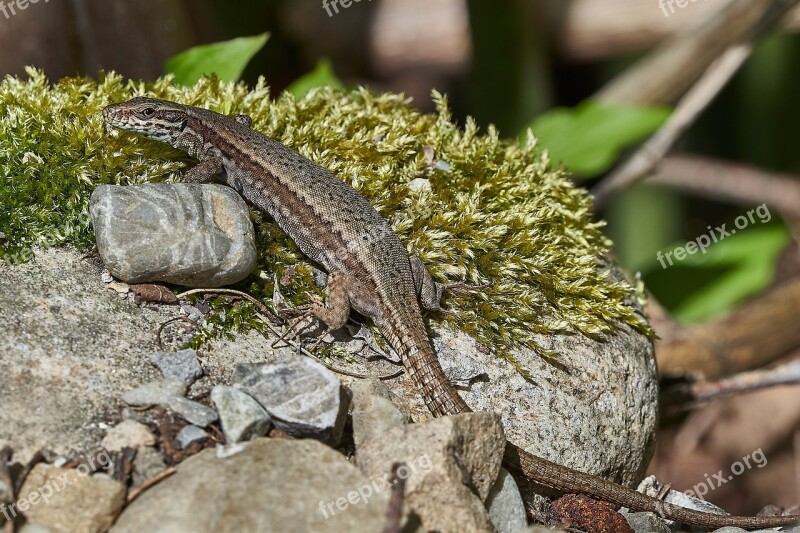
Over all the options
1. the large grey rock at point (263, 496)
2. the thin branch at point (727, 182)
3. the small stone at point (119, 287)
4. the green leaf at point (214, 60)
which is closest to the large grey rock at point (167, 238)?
the small stone at point (119, 287)

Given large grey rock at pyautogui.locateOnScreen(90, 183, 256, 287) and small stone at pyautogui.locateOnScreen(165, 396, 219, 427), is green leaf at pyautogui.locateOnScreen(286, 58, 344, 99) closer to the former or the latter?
large grey rock at pyautogui.locateOnScreen(90, 183, 256, 287)

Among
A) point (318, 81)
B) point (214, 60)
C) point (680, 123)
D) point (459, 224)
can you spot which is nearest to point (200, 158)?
point (214, 60)

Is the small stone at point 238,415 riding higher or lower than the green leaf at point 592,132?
lower

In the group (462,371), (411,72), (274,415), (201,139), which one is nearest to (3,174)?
(201,139)

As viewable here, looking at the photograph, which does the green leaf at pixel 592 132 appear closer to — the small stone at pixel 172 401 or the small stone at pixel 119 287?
the small stone at pixel 119 287

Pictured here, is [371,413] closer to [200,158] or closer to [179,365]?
[179,365]

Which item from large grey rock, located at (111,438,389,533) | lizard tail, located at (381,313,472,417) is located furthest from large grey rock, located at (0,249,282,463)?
lizard tail, located at (381,313,472,417)
